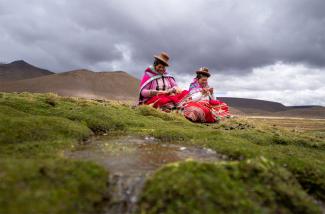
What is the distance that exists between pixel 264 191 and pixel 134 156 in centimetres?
304

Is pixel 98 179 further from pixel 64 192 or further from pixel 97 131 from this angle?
pixel 97 131

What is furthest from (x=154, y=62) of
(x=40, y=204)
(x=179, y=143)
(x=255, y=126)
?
(x=40, y=204)

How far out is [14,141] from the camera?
766 centimetres

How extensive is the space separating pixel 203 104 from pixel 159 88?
2866mm

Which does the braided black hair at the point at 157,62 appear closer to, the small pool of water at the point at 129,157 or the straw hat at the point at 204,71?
the straw hat at the point at 204,71

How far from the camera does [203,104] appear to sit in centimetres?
1669

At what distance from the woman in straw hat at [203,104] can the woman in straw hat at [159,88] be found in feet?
2.75

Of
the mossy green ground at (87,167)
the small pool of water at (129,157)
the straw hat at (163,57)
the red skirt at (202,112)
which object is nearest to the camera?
the mossy green ground at (87,167)

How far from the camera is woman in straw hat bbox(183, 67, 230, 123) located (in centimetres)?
1625

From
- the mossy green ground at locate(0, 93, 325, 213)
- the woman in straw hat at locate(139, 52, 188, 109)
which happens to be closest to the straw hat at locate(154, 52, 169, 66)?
the woman in straw hat at locate(139, 52, 188, 109)

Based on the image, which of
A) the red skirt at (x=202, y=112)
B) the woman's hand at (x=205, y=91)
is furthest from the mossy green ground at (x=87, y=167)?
the woman's hand at (x=205, y=91)

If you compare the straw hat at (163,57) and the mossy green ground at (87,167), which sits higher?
the straw hat at (163,57)

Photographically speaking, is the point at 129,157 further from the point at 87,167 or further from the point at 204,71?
the point at 204,71

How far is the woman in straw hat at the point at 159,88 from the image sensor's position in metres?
17.3
